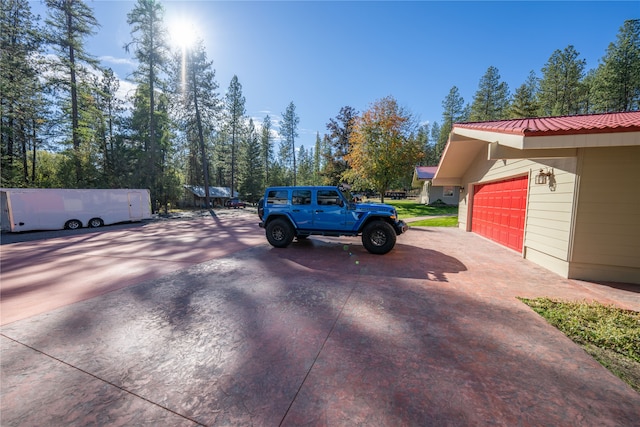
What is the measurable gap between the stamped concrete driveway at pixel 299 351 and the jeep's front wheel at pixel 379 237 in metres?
1.46

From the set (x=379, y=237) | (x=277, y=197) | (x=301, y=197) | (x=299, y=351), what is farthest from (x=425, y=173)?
(x=299, y=351)

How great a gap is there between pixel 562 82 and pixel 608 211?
125ft

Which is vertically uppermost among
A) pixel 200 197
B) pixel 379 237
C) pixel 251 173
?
pixel 251 173

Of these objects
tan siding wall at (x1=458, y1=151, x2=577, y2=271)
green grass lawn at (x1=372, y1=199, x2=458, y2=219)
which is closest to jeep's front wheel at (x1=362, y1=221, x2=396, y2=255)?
tan siding wall at (x1=458, y1=151, x2=577, y2=271)

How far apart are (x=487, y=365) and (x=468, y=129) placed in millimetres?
6766

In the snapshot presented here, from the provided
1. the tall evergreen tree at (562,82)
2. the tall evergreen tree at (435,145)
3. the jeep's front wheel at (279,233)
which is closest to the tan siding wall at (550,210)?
the jeep's front wheel at (279,233)

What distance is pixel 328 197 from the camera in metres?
7.39

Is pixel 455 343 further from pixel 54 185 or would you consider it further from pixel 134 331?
pixel 54 185

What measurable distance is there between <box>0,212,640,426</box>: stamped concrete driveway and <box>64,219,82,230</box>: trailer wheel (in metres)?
11.5

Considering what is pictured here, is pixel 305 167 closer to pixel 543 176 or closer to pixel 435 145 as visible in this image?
pixel 435 145

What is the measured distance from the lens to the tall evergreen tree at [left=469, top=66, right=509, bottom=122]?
1417 inches

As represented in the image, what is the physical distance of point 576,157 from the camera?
5117mm

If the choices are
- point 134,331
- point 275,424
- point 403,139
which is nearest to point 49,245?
point 134,331

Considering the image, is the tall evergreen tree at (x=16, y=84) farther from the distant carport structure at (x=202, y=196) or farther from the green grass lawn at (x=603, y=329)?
the green grass lawn at (x=603, y=329)
